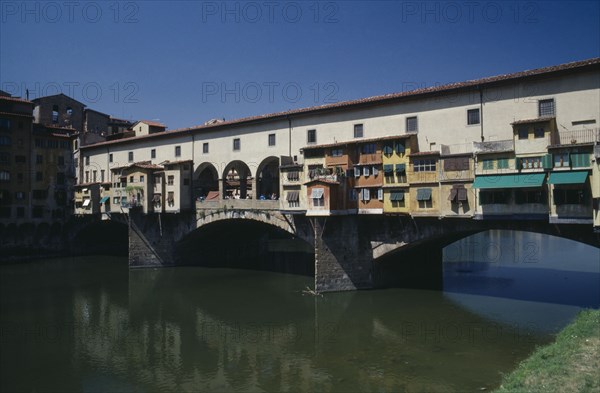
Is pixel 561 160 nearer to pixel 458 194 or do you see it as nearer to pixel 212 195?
pixel 458 194

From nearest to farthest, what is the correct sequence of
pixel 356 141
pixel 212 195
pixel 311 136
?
pixel 356 141
pixel 311 136
pixel 212 195

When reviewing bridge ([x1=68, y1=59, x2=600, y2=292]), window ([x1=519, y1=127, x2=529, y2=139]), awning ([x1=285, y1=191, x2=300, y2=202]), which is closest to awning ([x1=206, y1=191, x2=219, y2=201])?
bridge ([x1=68, y1=59, x2=600, y2=292])

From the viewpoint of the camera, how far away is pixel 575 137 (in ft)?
84.9

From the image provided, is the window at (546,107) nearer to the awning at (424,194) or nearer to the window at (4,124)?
the awning at (424,194)

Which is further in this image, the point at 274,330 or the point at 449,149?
the point at 449,149

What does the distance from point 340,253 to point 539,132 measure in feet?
54.0

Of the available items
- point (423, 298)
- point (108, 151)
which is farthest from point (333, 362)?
point (108, 151)

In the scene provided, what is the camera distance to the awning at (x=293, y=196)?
36.5 metres

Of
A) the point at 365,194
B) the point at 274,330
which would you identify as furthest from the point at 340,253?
the point at 274,330

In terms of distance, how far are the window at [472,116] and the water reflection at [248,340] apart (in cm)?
1326

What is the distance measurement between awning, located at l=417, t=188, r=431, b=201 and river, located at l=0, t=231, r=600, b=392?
7.90m

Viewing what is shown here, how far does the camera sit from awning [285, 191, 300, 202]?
3646 centimetres

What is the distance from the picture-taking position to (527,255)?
56.0 metres

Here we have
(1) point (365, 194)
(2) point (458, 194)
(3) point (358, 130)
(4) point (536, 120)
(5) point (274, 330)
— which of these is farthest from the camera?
(3) point (358, 130)
